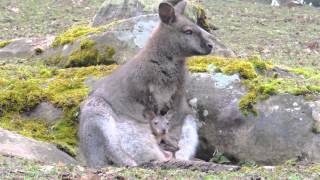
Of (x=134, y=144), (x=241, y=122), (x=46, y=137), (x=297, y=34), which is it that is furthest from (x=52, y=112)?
(x=297, y=34)

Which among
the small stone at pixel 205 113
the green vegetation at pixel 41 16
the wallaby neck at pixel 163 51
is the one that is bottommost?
the green vegetation at pixel 41 16

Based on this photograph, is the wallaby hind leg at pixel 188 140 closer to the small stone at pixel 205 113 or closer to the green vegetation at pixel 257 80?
the small stone at pixel 205 113

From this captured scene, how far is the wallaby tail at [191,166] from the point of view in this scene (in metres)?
6.37

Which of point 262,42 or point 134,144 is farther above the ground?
point 134,144

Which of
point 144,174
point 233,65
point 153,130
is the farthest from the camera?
point 233,65

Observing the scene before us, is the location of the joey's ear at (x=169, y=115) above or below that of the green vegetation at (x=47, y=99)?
above

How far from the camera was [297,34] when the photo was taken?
→ 1944 cm

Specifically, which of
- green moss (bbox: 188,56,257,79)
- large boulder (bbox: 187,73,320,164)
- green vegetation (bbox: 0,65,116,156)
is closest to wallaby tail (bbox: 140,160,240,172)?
green vegetation (bbox: 0,65,116,156)

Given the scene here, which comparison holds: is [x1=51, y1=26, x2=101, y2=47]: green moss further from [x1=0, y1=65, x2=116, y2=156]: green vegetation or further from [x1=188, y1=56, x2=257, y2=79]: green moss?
[x1=188, y1=56, x2=257, y2=79]: green moss

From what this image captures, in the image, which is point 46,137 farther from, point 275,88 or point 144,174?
point 275,88

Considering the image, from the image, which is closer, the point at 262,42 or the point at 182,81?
the point at 182,81

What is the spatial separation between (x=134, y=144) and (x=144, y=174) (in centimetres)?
128

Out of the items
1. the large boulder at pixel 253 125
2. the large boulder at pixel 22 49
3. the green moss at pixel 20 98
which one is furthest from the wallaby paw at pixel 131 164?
the large boulder at pixel 22 49

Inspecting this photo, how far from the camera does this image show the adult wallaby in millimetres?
7238
